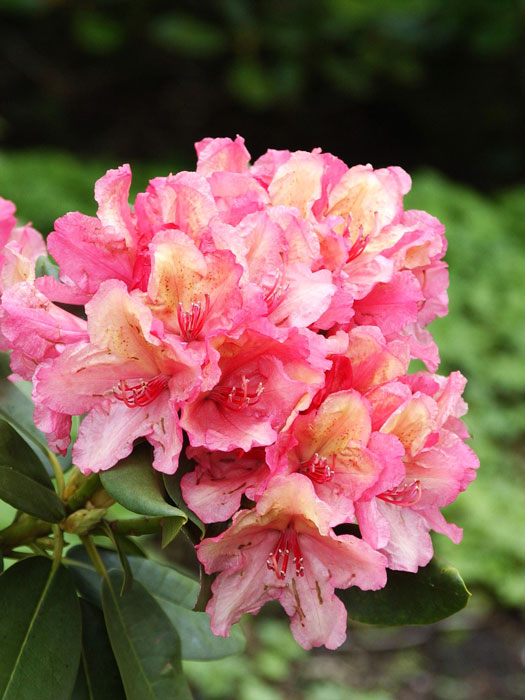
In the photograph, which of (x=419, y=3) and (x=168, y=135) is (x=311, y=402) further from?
(x=168, y=135)

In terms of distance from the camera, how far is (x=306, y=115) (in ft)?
19.3

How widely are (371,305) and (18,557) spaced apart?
1.27 ft

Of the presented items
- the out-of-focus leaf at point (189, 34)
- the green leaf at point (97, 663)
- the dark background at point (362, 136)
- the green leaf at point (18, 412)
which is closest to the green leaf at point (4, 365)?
the green leaf at point (18, 412)

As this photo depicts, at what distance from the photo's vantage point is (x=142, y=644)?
32.8 inches

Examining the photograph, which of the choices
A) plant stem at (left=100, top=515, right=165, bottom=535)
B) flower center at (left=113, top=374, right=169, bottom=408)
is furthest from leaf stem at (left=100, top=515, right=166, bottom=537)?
flower center at (left=113, top=374, right=169, bottom=408)

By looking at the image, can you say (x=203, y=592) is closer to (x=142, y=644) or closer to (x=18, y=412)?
(x=142, y=644)

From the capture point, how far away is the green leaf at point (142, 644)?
80 cm

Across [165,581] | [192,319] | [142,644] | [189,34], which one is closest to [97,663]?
[142,644]

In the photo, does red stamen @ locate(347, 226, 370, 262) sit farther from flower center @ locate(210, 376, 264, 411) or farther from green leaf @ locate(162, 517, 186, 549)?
green leaf @ locate(162, 517, 186, 549)

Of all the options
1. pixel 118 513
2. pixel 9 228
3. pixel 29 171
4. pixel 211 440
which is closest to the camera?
pixel 211 440

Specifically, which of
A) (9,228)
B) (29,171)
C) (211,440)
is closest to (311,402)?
(211,440)

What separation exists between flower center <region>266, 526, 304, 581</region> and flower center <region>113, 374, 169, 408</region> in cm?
14

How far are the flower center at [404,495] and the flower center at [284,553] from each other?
0.24 ft

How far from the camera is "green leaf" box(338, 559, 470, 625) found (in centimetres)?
71
